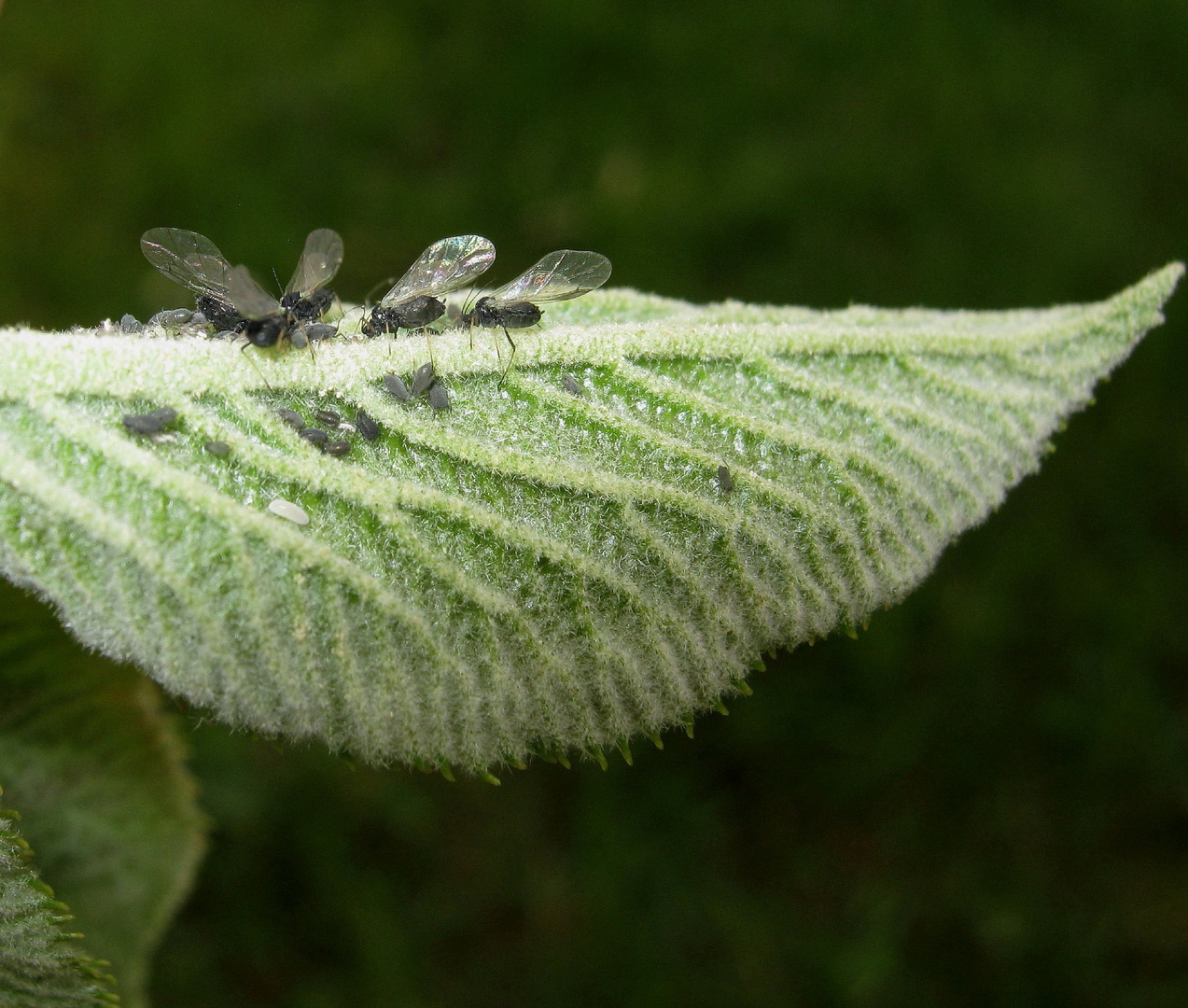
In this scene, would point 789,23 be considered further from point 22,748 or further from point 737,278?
point 22,748

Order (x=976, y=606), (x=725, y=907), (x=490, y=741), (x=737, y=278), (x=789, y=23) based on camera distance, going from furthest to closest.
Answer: (x=789, y=23) < (x=737, y=278) < (x=976, y=606) < (x=725, y=907) < (x=490, y=741)

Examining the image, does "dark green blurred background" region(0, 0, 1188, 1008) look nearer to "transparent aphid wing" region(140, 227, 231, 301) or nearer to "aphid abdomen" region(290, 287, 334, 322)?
"transparent aphid wing" region(140, 227, 231, 301)

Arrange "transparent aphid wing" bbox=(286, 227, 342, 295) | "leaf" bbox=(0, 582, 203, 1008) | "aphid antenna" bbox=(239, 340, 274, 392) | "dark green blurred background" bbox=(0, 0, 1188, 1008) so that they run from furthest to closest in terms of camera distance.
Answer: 1. "dark green blurred background" bbox=(0, 0, 1188, 1008)
2. "leaf" bbox=(0, 582, 203, 1008)
3. "transparent aphid wing" bbox=(286, 227, 342, 295)
4. "aphid antenna" bbox=(239, 340, 274, 392)

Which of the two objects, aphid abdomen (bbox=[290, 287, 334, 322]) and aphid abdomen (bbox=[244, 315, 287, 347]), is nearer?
aphid abdomen (bbox=[244, 315, 287, 347])

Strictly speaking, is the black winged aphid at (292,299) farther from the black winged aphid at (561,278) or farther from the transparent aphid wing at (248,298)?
the black winged aphid at (561,278)

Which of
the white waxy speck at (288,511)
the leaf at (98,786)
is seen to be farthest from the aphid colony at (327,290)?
the leaf at (98,786)

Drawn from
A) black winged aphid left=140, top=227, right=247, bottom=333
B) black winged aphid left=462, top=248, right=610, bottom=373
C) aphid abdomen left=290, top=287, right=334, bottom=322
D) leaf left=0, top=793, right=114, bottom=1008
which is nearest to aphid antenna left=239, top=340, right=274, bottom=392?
aphid abdomen left=290, top=287, right=334, bottom=322

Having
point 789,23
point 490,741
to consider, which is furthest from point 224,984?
point 789,23
